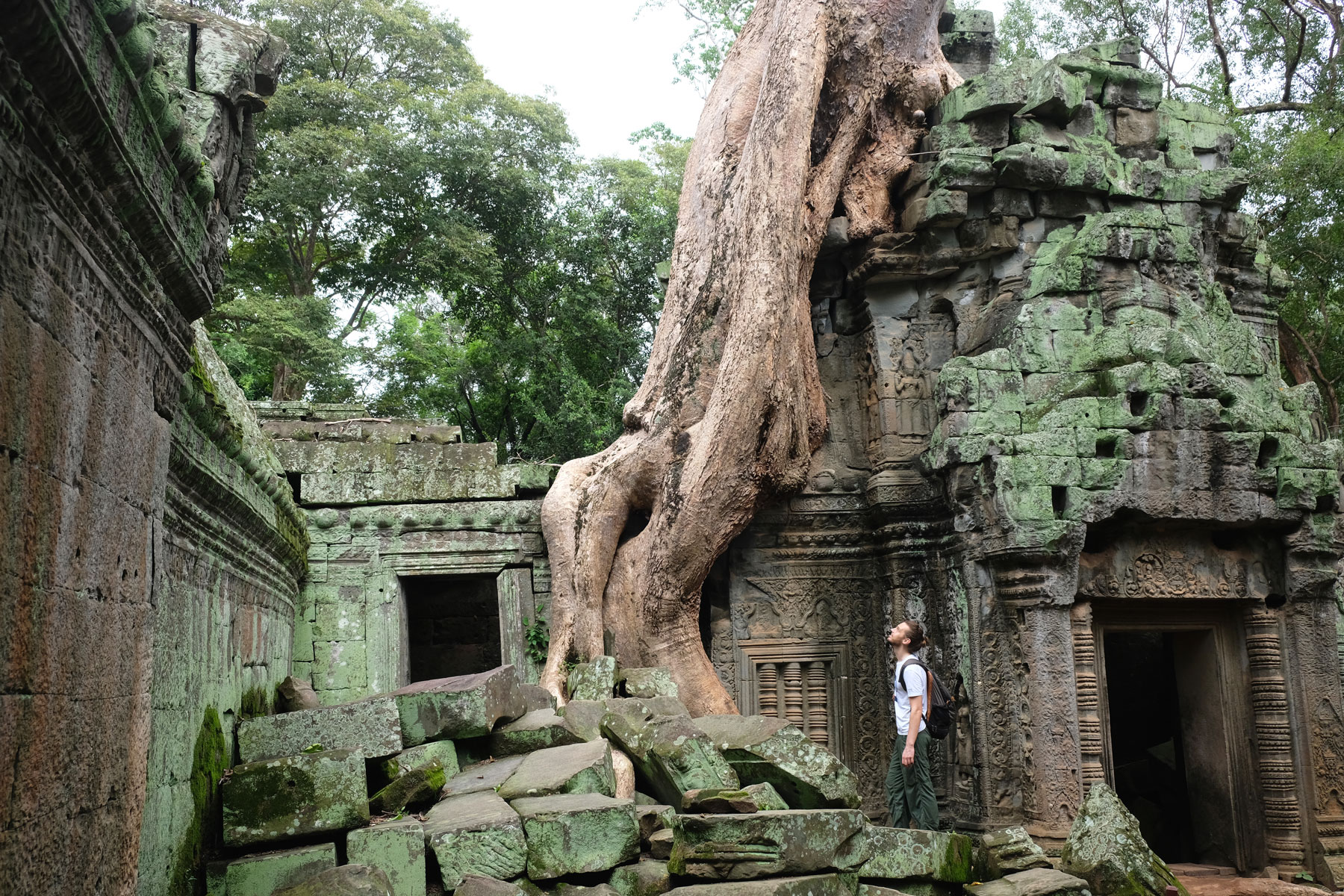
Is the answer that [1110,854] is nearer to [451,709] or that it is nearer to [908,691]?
[908,691]

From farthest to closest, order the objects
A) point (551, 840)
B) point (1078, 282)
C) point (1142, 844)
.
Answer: point (1078, 282) → point (1142, 844) → point (551, 840)

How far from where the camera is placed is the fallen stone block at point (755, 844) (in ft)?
13.9

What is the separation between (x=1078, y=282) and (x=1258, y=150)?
8.71 meters

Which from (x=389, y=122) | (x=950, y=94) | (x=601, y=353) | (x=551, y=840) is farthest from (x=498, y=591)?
(x=389, y=122)

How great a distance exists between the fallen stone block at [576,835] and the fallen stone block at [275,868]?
71 centimetres

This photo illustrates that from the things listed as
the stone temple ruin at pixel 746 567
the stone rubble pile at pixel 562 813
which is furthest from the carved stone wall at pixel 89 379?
the stone rubble pile at pixel 562 813

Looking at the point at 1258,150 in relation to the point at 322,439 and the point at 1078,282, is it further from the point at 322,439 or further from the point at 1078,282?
the point at 322,439

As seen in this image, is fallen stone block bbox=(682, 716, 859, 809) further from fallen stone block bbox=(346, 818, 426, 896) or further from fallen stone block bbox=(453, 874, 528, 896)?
fallen stone block bbox=(346, 818, 426, 896)

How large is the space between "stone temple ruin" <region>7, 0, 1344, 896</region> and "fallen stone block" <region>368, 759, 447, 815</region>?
2 centimetres

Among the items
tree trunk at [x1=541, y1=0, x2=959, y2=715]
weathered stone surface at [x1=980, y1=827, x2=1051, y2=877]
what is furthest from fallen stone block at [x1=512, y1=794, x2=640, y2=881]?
tree trunk at [x1=541, y1=0, x2=959, y2=715]

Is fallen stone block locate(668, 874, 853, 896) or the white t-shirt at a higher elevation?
the white t-shirt

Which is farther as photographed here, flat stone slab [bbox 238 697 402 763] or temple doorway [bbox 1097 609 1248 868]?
temple doorway [bbox 1097 609 1248 868]

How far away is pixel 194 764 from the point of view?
355cm

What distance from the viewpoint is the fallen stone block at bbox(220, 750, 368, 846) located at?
381 centimetres
